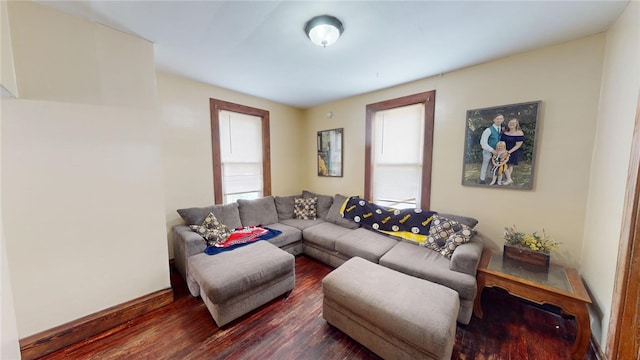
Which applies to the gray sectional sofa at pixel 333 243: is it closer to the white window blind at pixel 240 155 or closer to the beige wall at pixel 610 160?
the white window blind at pixel 240 155

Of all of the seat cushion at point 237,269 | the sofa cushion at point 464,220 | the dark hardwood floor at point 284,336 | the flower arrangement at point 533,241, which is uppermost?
the sofa cushion at point 464,220

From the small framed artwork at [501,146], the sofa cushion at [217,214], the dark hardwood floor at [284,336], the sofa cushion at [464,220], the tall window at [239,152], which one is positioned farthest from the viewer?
the tall window at [239,152]

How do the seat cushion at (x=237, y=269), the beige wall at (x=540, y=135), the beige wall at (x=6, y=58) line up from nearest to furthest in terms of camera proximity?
the beige wall at (x=6, y=58), the seat cushion at (x=237, y=269), the beige wall at (x=540, y=135)

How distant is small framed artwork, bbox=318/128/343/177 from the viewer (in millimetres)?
3637

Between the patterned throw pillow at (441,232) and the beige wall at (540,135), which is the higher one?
the beige wall at (540,135)

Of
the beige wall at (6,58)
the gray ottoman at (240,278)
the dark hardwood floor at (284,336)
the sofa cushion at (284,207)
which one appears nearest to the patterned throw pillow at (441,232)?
the dark hardwood floor at (284,336)

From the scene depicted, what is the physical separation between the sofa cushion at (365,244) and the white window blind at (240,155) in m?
1.81

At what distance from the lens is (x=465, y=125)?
93.5 inches

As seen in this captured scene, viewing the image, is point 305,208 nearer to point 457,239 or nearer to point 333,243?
point 333,243

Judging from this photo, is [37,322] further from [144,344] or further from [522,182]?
[522,182]

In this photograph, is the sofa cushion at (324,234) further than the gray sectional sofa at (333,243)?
Yes

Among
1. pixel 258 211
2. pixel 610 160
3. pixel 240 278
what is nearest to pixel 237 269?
pixel 240 278

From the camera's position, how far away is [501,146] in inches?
84.3

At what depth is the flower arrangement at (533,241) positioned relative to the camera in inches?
72.6
